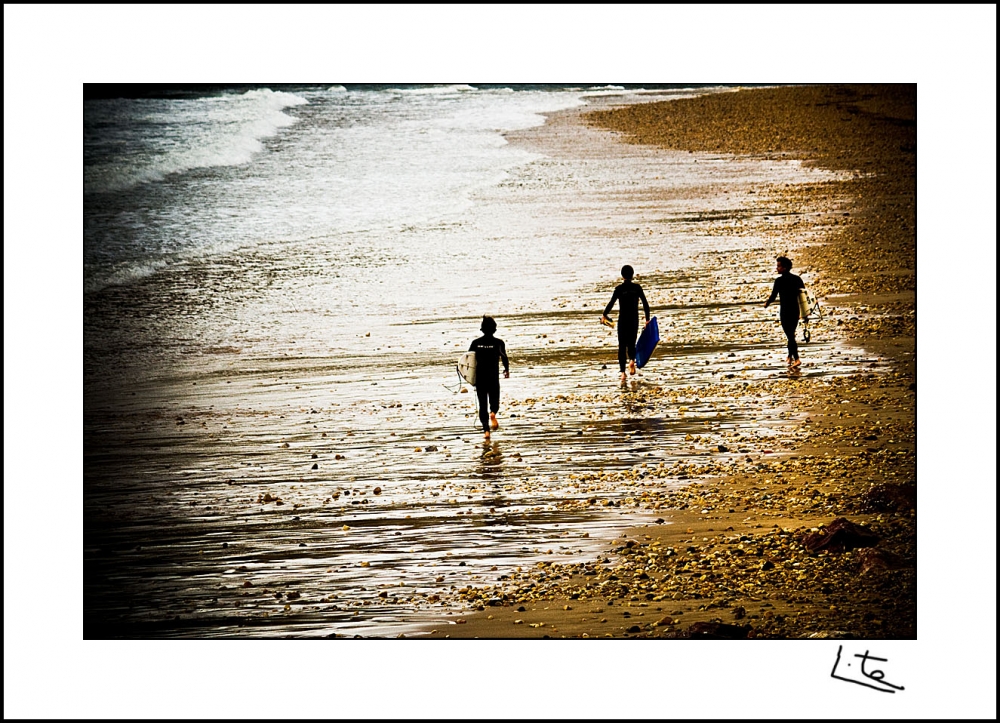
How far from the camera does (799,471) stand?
21.1ft

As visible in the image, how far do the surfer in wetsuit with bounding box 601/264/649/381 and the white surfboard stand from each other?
35.4 inches

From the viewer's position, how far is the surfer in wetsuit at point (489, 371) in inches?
259

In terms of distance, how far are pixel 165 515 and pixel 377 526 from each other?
1.31m

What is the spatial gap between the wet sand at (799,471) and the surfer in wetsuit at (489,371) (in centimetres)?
78

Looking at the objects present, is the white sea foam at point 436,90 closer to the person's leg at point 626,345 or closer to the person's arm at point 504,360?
the person's arm at point 504,360

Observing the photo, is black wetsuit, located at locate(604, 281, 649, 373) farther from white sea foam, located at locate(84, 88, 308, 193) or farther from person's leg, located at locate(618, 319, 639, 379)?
white sea foam, located at locate(84, 88, 308, 193)

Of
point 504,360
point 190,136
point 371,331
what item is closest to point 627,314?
point 504,360

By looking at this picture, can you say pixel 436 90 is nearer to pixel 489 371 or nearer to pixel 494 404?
pixel 489 371

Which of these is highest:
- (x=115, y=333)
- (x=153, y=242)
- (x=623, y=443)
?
(x=153, y=242)

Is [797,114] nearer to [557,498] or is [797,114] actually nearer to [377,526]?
[557,498]

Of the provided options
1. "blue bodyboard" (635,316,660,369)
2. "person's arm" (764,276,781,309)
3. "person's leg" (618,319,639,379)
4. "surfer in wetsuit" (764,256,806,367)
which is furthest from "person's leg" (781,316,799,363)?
"person's leg" (618,319,639,379)

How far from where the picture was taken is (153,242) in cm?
668

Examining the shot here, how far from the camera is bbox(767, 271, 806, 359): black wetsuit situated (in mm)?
6805
